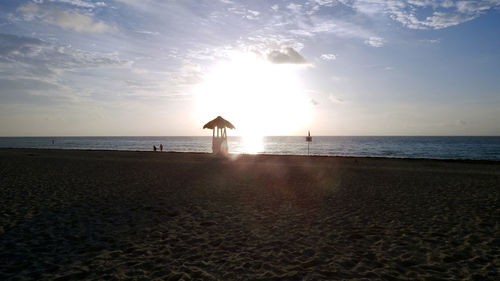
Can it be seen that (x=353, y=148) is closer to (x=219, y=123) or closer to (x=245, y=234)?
(x=219, y=123)

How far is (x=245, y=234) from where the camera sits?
617cm

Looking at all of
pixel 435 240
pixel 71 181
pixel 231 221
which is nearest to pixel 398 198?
pixel 435 240

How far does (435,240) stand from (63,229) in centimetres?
729

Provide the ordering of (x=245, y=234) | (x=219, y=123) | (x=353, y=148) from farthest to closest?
(x=353, y=148)
(x=219, y=123)
(x=245, y=234)

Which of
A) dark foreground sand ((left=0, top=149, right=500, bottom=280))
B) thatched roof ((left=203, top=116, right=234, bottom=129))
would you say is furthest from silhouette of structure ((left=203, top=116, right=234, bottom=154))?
dark foreground sand ((left=0, top=149, right=500, bottom=280))

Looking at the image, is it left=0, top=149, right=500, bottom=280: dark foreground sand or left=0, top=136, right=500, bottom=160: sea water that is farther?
left=0, top=136, right=500, bottom=160: sea water

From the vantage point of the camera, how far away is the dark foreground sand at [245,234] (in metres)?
4.48

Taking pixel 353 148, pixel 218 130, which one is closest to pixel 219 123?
pixel 218 130

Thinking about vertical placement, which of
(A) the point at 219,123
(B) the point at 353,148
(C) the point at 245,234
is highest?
(A) the point at 219,123

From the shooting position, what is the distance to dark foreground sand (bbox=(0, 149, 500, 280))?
448 cm

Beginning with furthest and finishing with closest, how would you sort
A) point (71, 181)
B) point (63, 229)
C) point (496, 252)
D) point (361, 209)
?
1. point (71, 181)
2. point (361, 209)
3. point (63, 229)
4. point (496, 252)

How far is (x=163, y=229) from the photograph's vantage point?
21.2ft

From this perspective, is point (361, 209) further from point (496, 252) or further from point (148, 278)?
point (148, 278)

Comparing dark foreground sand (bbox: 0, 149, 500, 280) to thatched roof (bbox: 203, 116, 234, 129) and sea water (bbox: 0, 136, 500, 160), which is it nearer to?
thatched roof (bbox: 203, 116, 234, 129)
